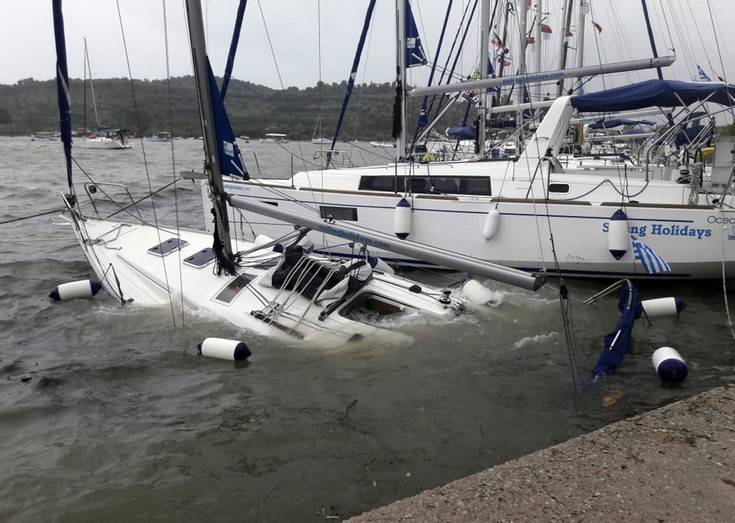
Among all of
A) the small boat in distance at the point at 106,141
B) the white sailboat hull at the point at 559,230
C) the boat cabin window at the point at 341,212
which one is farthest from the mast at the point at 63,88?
the small boat in distance at the point at 106,141

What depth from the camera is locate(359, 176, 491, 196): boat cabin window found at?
374 inches

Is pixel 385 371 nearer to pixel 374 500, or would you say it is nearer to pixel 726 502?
pixel 374 500

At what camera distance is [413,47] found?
1068cm

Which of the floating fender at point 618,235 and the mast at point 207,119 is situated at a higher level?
the mast at point 207,119

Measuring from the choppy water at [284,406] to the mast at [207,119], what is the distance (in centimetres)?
118

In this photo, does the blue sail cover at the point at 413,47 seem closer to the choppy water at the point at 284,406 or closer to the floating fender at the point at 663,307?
the choppy water at the point at 284,406

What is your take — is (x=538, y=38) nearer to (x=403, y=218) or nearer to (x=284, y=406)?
(x=403, y=218)

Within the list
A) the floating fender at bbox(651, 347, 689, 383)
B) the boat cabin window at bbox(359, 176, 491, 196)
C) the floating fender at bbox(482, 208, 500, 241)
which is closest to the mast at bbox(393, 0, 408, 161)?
the boat cabin window at bbox(359, 176, 491, 196)

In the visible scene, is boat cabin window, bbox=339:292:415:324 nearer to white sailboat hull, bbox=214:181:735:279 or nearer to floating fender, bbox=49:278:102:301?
white sailboat hull, bbox=214:181:735:279

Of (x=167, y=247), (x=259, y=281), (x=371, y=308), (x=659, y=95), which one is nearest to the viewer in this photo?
(x=371, y=308)

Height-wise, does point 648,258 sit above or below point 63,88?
below

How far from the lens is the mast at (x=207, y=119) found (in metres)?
6.03

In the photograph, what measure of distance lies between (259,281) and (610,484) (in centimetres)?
499

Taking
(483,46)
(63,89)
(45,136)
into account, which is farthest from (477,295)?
(45,136)
